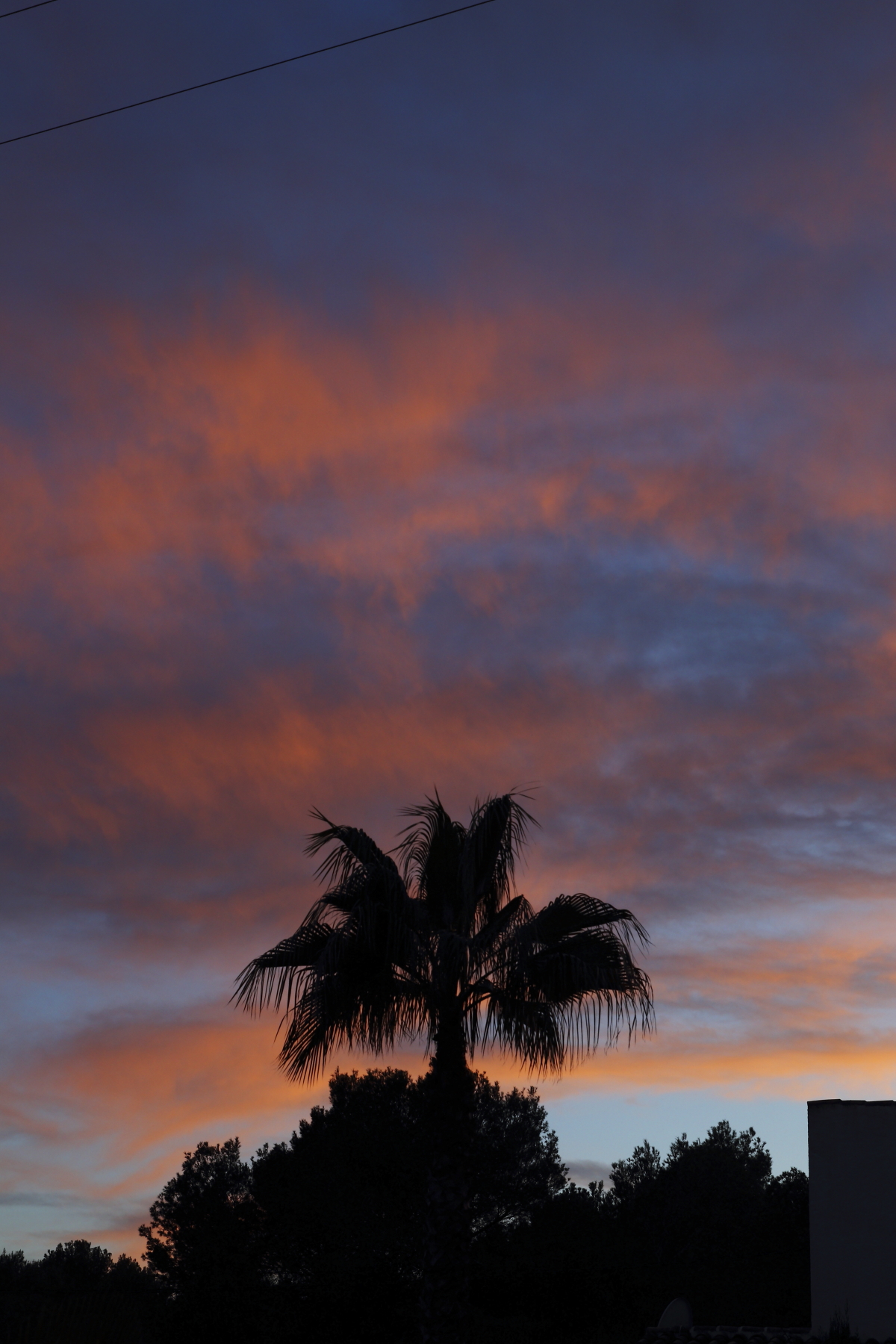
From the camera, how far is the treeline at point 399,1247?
29.6m

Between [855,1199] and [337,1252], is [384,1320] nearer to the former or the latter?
[337,1252]

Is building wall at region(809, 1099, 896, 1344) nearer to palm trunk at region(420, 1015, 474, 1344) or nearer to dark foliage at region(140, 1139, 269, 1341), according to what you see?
palm trunk at region(420, 1015, 474, 1344)

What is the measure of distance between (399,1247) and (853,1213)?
13322 mm

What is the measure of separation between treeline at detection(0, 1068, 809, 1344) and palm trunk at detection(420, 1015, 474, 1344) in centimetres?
895

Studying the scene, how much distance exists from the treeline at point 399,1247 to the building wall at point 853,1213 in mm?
7830

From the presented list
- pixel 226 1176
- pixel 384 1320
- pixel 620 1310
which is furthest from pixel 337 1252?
pixel 226 1176

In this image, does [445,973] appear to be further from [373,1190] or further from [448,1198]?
[373,1190]

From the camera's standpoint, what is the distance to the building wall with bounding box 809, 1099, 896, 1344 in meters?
20.2

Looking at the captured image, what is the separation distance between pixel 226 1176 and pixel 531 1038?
2604 cm

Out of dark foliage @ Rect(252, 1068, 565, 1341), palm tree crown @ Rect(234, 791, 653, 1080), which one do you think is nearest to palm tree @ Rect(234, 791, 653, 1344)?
palm tree crown @ Rect(234, 791, 653, 1080)

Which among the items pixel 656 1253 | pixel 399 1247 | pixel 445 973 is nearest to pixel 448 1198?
pixel 445 973

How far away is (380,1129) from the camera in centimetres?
3391

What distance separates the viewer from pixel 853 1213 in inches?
811

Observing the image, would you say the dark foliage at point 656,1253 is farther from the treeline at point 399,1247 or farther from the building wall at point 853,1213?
the building wall at point 853,1213
